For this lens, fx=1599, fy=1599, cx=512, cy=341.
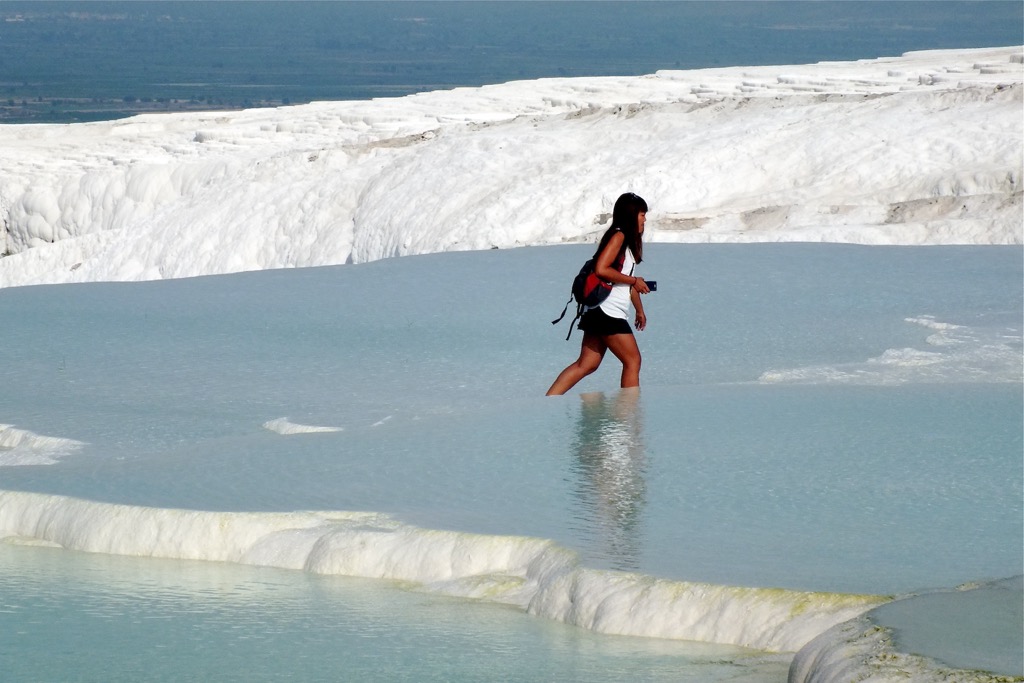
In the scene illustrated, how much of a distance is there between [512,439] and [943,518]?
1581mm

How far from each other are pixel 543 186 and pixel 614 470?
8724 mm

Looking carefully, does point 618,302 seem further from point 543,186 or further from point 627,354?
point 543,186

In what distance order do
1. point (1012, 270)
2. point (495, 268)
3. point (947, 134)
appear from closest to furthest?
point (1012, 270) < point (495, 268) < point (947, 134)

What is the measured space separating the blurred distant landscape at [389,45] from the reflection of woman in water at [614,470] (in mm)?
55673

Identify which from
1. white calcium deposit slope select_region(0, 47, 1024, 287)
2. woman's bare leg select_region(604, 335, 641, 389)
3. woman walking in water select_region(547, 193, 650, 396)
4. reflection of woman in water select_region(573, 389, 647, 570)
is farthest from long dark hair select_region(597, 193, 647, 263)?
white calcium deposit slope select_region(0, 47, 1024, 287)

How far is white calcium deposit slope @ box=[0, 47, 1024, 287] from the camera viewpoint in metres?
11.4

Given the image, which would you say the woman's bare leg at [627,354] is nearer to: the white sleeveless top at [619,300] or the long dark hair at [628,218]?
the white sleeveless top at [619,300]

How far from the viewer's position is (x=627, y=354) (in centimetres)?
593

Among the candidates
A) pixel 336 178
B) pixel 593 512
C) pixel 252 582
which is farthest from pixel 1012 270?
pixel 336 178

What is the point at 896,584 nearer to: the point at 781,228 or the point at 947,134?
the point at 781,228

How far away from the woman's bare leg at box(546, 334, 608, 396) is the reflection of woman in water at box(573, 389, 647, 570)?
0.08 metres

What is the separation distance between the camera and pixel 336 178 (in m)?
15.1

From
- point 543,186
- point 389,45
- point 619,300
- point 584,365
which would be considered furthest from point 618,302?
point 389,45

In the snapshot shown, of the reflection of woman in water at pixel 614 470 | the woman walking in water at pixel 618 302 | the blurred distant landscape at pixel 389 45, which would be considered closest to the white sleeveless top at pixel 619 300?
the woman walking in water at pixel 618 302
